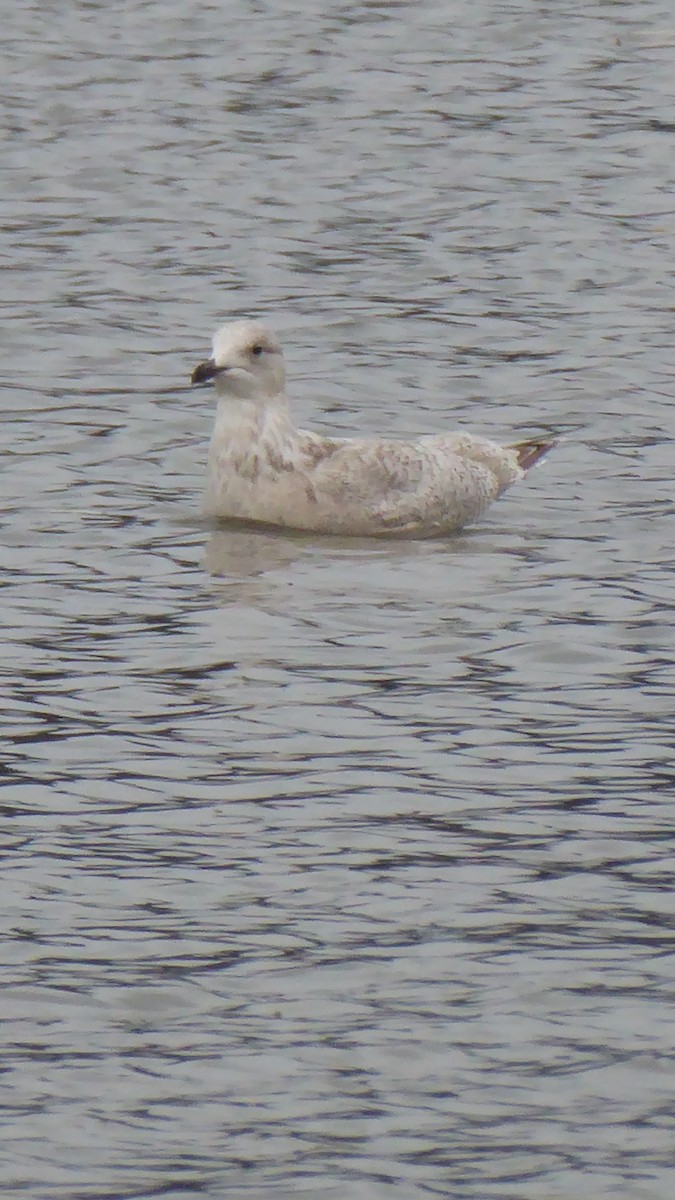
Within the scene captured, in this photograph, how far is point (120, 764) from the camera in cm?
873

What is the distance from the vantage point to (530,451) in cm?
1302

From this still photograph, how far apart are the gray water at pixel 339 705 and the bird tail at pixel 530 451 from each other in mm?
206

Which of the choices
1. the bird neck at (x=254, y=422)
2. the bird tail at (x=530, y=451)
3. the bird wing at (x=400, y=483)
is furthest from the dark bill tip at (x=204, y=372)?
the bird tail at (x=530, y=451)

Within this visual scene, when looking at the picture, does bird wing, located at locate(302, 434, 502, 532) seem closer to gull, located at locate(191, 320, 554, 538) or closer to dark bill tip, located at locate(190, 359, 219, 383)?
gull, located at locate(191, 320, 554, 538)

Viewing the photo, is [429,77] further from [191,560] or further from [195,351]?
[191,560]

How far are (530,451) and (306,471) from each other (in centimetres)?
140

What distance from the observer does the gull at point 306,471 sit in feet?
39.7

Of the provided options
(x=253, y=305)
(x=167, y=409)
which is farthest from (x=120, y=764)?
(x=253, y=305)

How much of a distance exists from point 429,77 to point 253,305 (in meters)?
7.34

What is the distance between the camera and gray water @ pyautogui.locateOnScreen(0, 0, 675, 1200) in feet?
21.2

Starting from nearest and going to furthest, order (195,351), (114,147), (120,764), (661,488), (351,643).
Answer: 1. (120,764)
2. (351,643)
3. (661,488)
4. (195,351)
5. (114,147)

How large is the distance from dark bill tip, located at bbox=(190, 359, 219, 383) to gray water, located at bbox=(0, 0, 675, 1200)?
0.69 metres

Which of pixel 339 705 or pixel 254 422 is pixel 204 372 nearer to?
pixel 254 422

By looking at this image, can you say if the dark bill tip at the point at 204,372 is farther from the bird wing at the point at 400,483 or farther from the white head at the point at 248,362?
the bird wing at the point at 400,483
